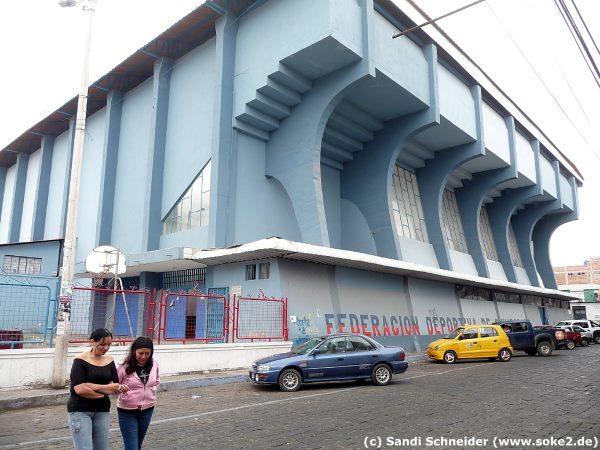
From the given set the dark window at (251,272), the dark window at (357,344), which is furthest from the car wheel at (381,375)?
the dark window at (251,272)

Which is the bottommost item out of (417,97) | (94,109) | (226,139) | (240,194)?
(240,194)

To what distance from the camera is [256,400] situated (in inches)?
426

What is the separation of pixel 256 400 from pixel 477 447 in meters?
5.56

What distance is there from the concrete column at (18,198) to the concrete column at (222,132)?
983 inches

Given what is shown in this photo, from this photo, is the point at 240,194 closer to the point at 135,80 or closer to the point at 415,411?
the point at 135,80

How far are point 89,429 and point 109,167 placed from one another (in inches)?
1013

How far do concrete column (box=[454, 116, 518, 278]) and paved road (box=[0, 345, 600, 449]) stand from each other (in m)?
21.7

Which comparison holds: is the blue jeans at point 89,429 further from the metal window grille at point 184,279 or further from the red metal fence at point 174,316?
the metal window grille at point 184,279

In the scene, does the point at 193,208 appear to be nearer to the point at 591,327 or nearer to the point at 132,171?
the point at 132,171

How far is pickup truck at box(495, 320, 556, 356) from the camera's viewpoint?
22781 millimetres

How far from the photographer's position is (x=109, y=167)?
2795 centimetres

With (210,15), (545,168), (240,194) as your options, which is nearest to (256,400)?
(240,194)

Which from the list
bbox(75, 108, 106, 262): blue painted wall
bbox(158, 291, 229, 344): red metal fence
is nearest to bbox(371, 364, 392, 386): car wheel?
bbox(158, 291, 229, 344): red metal fence

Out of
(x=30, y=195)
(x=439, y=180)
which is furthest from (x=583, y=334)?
(x=30, y=195)
